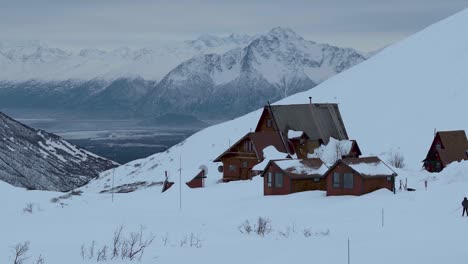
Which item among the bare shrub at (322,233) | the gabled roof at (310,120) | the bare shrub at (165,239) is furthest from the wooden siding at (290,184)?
the bare shrub at (165,239)

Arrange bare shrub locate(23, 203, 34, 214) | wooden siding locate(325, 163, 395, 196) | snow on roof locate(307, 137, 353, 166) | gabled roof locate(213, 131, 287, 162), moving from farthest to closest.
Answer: snow on roof locate(307, 137, 353, 166)
gabled roof locate(213, 131, 287, 162)
wooden siding locate(325, 163, 395, 196)
bare shrub locate(23, 203, 34, 214)

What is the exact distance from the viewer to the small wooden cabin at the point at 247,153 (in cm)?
7062

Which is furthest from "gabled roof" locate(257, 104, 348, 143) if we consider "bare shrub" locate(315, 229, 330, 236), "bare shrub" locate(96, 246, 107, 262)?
"bare shrub" locate(96, 246, 107, 262)

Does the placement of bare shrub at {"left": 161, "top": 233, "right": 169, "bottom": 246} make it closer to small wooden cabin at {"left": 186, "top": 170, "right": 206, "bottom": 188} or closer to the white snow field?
the white snow field

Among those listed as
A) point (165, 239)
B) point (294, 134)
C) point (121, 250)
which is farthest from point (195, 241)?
point (294, 134)

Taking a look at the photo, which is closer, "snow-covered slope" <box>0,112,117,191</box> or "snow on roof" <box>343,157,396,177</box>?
"snow on roof" <box>343,157,396,177</box>

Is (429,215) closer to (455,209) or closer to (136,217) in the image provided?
(455,209)

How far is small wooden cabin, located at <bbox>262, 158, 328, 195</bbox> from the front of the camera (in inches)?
2053

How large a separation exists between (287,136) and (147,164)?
6861cm

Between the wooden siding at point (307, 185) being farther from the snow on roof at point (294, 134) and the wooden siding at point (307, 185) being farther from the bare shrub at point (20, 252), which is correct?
the bare shrub at point (20, 252)

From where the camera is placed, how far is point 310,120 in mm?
76625

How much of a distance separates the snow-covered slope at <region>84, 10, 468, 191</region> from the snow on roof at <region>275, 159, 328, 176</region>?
29.5 m

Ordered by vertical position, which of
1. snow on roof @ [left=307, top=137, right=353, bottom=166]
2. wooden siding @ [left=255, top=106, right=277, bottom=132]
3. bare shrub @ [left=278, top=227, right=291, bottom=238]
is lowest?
bare shrub @ [left=278, top=227, right=291, bottom=238]

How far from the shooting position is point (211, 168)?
90562 millimetres
